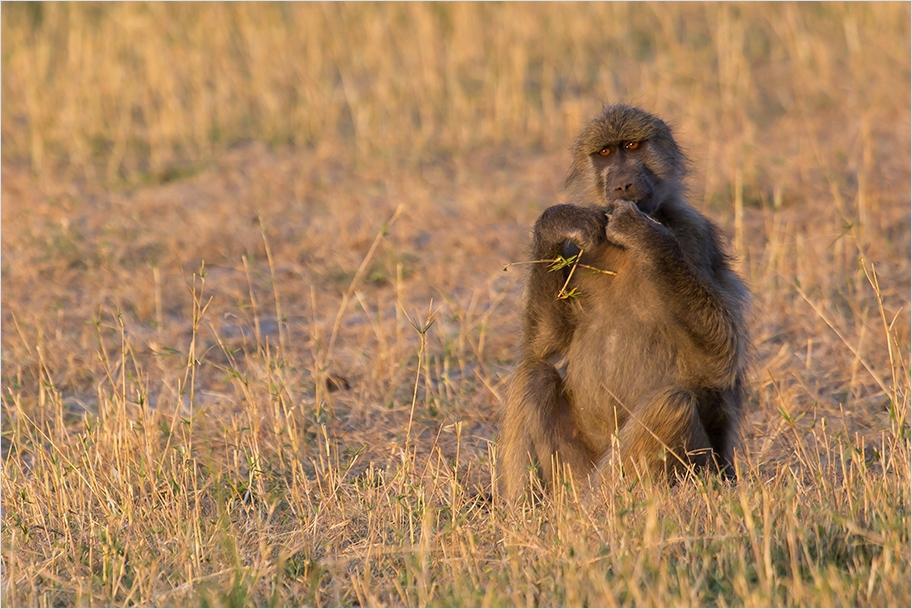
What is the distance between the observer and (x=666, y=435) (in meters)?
4.05

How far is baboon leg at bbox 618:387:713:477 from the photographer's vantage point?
4.04 meters

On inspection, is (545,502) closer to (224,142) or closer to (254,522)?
(254,522)

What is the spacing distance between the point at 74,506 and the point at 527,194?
5.16 m

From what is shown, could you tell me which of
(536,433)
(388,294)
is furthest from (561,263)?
(388,294)

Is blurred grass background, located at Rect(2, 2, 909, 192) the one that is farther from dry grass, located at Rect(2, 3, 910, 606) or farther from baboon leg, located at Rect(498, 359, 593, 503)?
baboon leg, located at Rect(498, 359, 593, 503)

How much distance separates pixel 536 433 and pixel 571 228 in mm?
796

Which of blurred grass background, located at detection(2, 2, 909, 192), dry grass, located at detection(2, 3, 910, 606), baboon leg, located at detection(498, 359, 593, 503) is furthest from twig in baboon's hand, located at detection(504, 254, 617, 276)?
blurred grass background, located at detection(2, 2, 909, 192)

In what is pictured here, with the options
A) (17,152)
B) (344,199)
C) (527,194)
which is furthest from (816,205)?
(17,152)

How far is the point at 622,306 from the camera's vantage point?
14.1 ft

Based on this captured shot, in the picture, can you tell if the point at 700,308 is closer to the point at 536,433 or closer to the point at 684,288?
the point at 684,288

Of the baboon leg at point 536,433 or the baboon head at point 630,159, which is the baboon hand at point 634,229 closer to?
the baboon head at point 630,159

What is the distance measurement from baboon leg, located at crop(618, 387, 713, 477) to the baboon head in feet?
2.40

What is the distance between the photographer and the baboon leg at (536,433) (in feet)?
14.3

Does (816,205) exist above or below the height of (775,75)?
below
